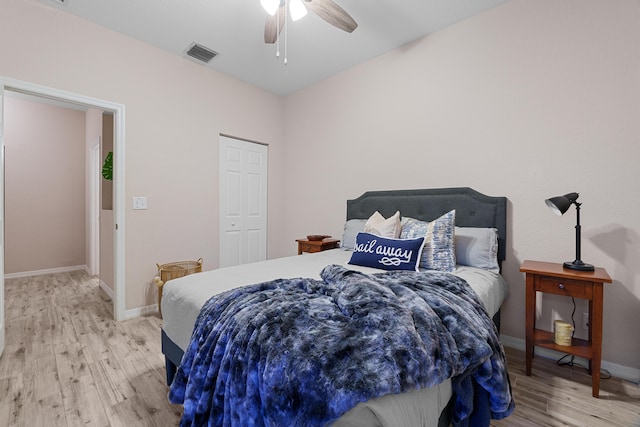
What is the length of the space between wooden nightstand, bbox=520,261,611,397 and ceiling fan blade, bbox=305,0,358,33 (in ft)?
6.87

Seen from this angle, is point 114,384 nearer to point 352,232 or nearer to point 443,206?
point 352,232

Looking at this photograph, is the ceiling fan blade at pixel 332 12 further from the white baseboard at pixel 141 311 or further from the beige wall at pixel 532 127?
the white baseboard at pixel 141 311

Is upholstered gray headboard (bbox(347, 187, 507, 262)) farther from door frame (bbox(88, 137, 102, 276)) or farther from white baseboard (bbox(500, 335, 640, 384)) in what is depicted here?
door frame (bbox(88, 137, 102, 276))

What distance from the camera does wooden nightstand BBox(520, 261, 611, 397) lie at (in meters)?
1.64

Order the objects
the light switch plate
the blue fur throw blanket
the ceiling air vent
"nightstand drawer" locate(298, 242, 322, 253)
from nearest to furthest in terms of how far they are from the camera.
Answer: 1. the blue fur throw blanket
2. the light switch plate
3. the ceiling air vent
4. "nightstand drawer" locate(298, 242, 322, 253)

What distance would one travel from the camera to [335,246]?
335cm

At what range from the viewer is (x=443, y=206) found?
100 inches

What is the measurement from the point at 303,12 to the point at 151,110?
6.19 ft

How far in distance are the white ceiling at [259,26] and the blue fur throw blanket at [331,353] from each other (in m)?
2.28

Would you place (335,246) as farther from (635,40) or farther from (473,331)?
(635,40)

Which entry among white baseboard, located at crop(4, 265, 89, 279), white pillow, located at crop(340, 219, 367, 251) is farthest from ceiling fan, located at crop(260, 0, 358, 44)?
white baseboard, located at crop(4, 265, 89, 279)

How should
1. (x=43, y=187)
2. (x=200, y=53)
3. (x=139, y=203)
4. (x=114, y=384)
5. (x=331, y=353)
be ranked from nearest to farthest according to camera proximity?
(x=331, y=353)
(x=114, y=384)
(x=139, y=203)
(x=200, y=53)
(x=43, y=187)

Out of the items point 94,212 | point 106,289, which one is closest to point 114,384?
point 106,289

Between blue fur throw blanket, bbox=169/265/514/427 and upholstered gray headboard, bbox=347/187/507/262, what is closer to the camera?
blue fur throw blanket, bbox=169/265/514/427
